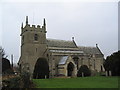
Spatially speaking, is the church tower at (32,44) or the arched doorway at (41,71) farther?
the church tower at (32,44)

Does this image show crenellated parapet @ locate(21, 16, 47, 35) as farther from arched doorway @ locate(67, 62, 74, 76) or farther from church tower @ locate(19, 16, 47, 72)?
arched doorway @ locate(67, 62, 74, 76)

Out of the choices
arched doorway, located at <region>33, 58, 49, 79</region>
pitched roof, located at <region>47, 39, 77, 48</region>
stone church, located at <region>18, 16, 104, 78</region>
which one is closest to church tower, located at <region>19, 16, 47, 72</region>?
stone church, located at <region>18, 16, 104, 78</region>

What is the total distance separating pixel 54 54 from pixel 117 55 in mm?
18445

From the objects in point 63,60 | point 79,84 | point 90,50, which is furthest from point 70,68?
point 79,84

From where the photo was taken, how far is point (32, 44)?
5334 cm

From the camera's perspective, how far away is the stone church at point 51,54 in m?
50.7

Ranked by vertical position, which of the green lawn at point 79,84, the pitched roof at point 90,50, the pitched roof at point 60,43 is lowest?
the green lawn at point 79,84

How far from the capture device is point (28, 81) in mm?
18750

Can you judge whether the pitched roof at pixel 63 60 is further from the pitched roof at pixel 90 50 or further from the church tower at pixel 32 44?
the pitched roof at pixel 90 50

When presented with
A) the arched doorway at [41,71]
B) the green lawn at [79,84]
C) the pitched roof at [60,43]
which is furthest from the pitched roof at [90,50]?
the green lawn at [79,84]

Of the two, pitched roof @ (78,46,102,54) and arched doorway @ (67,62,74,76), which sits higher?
pitched roof @ (78,46,102,54)

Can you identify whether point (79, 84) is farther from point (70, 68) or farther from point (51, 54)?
point (70, 68)

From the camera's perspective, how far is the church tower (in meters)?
52.6

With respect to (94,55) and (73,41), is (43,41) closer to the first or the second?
(73,41)
